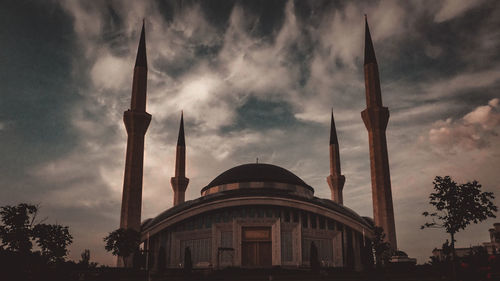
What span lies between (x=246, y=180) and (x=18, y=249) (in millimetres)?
34655

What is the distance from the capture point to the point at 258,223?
187ft

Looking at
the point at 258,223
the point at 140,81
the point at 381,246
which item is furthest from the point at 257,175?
the point at 381,246

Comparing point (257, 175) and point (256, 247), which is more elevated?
point (257, 175)

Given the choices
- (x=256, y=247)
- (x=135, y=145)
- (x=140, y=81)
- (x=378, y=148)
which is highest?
(x=140, y=81)

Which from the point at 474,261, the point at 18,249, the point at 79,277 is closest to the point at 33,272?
the point at 79,277

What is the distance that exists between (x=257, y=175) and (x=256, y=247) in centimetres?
1654

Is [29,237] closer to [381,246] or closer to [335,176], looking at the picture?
[381,246]

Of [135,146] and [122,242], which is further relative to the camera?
[135,146]

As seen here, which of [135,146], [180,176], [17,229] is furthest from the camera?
[180,176]

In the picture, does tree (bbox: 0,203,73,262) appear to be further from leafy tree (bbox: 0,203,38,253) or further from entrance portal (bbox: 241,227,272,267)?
entrance portal (bbox: 241,227,272,267)

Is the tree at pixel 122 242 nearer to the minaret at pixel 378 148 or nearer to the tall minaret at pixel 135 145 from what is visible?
the tall minaret at pixel 135 145

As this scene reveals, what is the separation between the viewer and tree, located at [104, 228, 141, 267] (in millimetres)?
53031

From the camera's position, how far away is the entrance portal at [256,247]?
5641 centimetres

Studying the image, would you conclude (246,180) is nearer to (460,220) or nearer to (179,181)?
(179,181)
